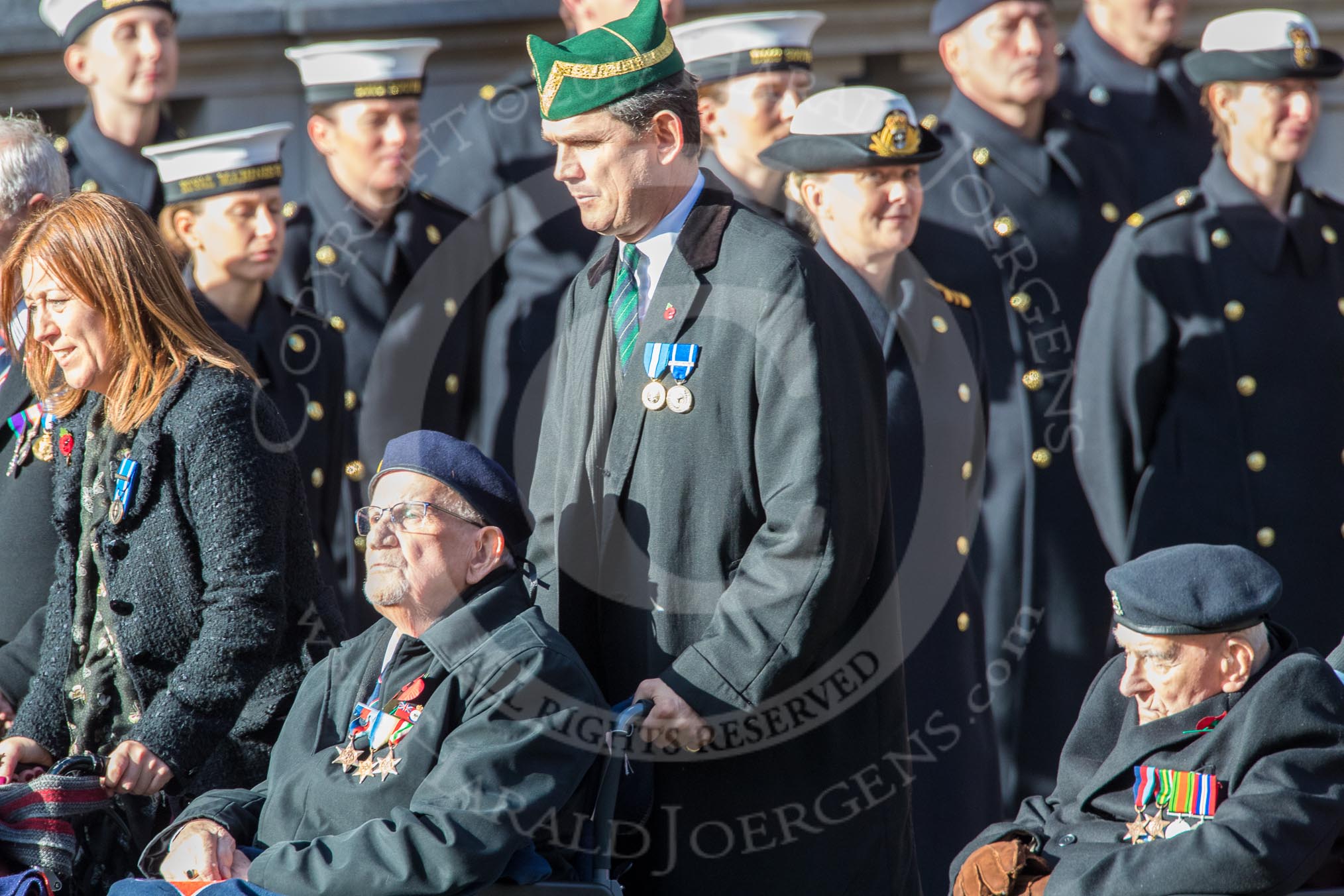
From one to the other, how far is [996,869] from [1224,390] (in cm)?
258

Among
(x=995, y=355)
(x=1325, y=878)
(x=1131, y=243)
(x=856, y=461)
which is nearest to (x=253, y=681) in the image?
(x=856, y=461)

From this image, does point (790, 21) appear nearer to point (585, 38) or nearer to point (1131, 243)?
point (1131, 243)

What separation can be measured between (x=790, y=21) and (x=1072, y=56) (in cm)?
93

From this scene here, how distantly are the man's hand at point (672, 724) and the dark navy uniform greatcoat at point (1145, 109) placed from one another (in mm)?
3288

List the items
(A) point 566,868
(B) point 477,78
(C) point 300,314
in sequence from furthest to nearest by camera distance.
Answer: (B) point 477,78 → (C) point 300,314 → (A) point 566,868

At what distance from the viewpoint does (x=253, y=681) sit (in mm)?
3348

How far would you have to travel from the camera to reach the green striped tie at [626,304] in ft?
10.8

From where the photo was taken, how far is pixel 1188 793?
127 inches

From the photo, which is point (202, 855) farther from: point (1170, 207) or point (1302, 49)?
point (1302, 49)

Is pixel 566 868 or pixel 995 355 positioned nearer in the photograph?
pixel 566 868

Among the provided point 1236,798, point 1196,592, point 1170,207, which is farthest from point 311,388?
point 1236,798

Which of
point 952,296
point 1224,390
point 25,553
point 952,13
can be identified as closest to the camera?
point 25,553

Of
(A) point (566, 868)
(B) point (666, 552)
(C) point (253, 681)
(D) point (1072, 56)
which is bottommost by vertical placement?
(A) point (566, 868)

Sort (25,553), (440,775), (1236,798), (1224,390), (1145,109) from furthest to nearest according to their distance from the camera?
(1145,109) < (1224,390) < (25,553) < (1236,798) < (440,775)
